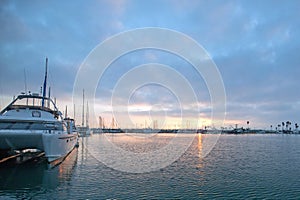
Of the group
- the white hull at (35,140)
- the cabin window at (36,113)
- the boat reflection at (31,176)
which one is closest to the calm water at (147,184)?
the boat reflection at (31,176)

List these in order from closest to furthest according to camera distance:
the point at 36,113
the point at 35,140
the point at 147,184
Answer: the point at 147,184, the point at 35,140, the point at 36,113

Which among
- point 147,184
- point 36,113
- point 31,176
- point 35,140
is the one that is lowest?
point 147,184

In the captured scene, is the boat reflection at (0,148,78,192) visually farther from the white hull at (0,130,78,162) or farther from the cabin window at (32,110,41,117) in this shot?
the cabin window at (32,110,41,117)

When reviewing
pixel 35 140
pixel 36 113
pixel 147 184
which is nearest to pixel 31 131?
pixel 35 140

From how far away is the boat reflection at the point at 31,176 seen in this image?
18.0 meters

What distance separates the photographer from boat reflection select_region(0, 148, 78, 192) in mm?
17958

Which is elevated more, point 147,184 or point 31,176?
point 31,176

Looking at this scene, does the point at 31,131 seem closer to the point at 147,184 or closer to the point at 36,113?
the point at 36,113

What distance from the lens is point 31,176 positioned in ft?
70.2

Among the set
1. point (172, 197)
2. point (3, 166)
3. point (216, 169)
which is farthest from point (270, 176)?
point (3, 166)

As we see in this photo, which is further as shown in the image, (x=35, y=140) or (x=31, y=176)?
(x=35, y=140)

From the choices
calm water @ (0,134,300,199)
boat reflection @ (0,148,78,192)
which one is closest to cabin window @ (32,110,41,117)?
boat reflection @ (0,148,78,192)

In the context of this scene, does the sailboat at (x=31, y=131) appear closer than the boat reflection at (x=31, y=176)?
No

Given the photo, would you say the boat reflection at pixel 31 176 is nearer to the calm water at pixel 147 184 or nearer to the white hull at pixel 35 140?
the calm water at pixel 147 184
